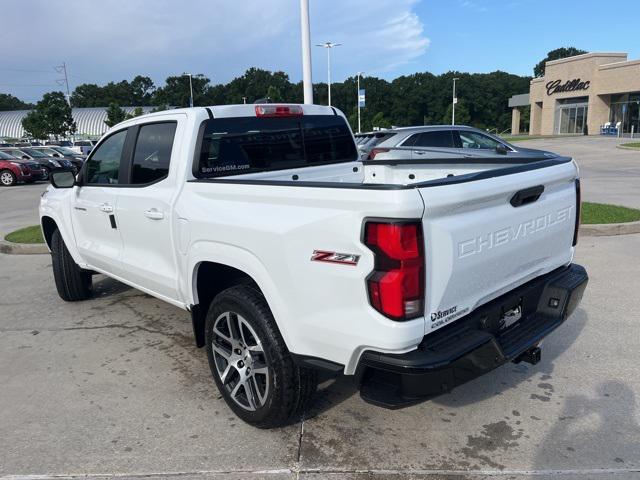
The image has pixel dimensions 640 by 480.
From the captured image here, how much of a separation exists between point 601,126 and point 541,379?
4893 cm

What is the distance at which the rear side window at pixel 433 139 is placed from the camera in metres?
10.7

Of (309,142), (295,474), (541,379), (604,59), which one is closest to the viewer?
(295,474)

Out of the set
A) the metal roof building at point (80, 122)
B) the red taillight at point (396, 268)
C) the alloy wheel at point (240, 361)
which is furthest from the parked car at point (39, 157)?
the metal roof building at point (80, 122)

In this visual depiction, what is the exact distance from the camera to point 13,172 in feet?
73.5

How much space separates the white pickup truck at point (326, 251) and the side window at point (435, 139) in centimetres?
656

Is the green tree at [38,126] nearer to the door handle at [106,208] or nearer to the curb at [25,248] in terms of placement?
the curb at [25,248]

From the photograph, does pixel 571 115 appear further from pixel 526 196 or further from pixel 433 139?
pixel 526 196

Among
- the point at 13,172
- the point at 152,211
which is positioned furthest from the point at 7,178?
the point at 152,211

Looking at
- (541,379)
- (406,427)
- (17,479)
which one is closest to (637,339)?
(541,379)

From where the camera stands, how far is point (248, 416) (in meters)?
3.19

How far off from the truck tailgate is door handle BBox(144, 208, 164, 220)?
209 cm

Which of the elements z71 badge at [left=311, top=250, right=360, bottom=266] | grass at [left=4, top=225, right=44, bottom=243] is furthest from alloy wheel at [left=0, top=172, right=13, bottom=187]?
z71 badge at [left=311, top=250, right=360, bottom=266]

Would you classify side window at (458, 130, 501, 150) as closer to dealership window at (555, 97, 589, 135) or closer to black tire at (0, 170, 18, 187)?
black tire at (0, 170, 18, 187)

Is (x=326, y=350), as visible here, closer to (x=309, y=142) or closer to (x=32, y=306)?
(x=309, y=142)
